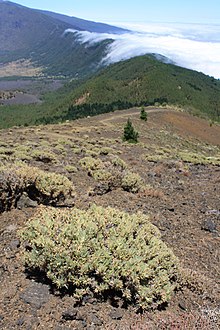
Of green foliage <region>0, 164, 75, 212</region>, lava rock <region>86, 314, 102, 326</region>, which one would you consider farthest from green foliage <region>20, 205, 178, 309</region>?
green foliage <region>0, 164, 75, 212</region>

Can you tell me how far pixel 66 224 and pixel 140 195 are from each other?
203 inches

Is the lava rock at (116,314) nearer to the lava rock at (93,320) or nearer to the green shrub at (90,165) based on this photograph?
the lava rock at (93,320)

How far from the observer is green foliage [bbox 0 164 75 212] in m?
7.96

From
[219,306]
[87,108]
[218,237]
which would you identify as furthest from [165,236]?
[87,108]

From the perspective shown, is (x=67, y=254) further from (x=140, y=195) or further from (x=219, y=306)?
(x=140, y=195)

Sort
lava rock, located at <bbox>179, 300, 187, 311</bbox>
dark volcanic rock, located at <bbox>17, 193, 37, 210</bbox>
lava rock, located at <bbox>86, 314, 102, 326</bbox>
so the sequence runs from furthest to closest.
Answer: dark volcanic rock, located at <bbox>17, 193, 37, 210</bbox> < lava rock, located at <bbox>179, 300, 187, 311</bbox> < lava rock, located at <bbox>86, 314, 102, 326</bbox>

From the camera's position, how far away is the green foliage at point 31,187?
26.1 feet

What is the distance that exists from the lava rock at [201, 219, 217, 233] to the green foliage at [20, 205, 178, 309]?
9.67 feet

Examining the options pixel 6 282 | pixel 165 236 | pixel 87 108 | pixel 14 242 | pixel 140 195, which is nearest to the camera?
pixel 6 282

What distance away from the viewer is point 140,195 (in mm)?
10844

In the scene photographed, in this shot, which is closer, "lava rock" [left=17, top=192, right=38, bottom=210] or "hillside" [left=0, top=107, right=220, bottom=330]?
"hillside" [left=0, top=107, right=220, bottom=330]

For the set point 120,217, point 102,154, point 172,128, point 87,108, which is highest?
point 120,217

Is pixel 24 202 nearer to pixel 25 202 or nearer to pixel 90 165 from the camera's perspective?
pixel 25 202

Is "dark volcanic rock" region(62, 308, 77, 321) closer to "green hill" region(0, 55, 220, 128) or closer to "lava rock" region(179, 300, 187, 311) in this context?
"lava rock" region(179, 300, 187, 311)
